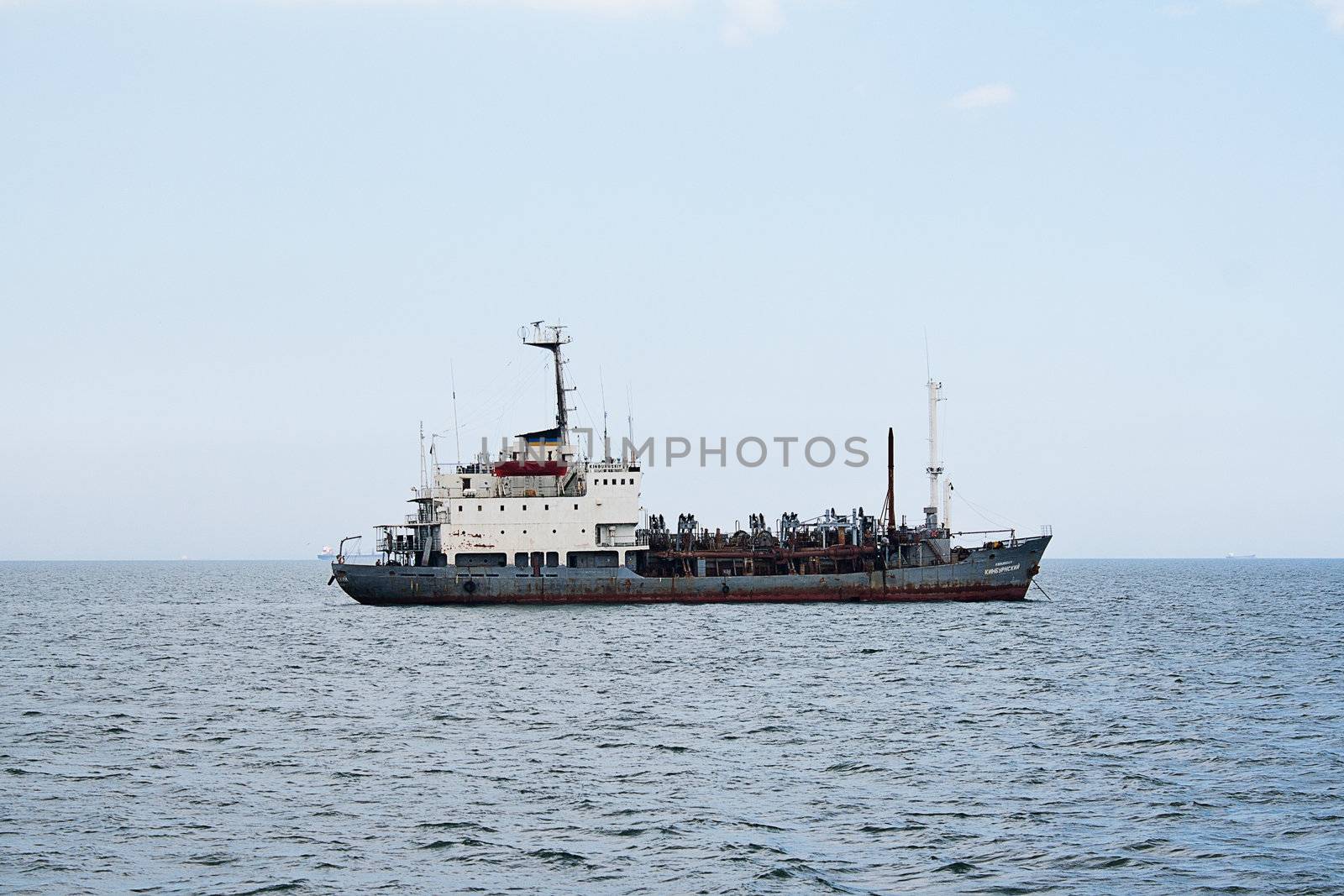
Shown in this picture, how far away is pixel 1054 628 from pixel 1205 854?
41448mm

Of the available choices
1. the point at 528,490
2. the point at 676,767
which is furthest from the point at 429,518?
the point at 676,767

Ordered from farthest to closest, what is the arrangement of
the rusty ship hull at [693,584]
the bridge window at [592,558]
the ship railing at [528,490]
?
the ship railing at [528,490], the bridge window at [592,558], the rusty ship hull at [693,584]

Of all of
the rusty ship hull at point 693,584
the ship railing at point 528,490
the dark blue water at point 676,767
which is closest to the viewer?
the dark blue water at point 676,767

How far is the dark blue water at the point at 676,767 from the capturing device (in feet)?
61.7

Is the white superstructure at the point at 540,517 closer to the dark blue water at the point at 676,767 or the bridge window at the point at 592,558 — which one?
the bridge window at the point at 592,558

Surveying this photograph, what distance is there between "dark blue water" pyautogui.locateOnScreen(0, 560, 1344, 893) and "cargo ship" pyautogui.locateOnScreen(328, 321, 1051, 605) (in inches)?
451

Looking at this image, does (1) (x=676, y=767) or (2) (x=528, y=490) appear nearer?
(1) (x=676, y=767)

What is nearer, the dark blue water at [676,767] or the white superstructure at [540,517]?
the dark blue water at [676,767]

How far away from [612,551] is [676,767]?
125 feet

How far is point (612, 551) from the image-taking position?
2498 inches

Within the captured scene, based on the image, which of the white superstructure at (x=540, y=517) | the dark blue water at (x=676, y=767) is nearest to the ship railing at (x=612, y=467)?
the white superstructure at (x=540, y=517)

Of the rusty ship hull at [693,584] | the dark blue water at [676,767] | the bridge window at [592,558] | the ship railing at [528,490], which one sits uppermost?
the ship railing at [528,490]

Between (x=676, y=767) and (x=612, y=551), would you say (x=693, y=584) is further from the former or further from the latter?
(x=676, y=767)

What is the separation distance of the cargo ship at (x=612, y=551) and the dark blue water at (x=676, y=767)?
11.5 metres
